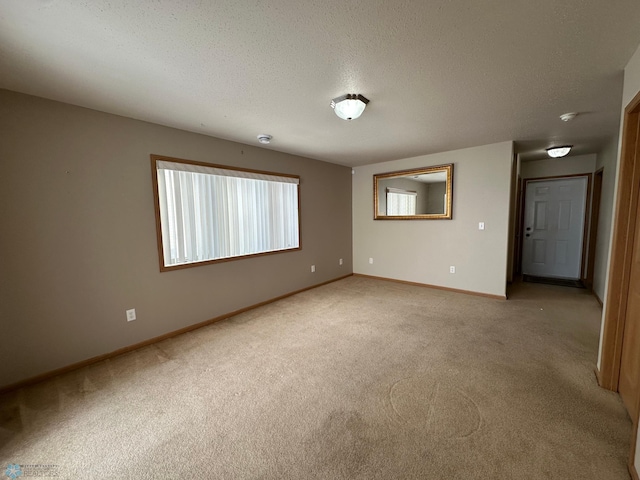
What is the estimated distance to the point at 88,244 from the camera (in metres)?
2.35

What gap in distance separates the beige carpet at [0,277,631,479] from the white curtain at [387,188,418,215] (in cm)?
231

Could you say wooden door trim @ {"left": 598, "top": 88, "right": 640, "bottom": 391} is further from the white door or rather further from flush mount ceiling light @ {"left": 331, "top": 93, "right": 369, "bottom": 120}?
the white door

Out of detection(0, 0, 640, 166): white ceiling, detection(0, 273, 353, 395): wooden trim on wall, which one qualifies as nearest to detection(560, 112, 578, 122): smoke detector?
detection(0, 0, 640, 166): white ceiling

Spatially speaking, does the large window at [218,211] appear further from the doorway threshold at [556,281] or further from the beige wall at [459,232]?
the doorway threshold at [556,281]

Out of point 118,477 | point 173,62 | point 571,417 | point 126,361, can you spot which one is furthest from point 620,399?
point 126,361

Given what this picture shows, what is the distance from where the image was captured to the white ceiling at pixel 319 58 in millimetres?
1289

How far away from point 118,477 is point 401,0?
273 cm

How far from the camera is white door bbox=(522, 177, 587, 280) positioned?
15.8 feet

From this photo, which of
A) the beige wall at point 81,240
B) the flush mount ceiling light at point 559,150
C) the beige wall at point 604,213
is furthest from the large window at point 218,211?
the beige wall at point 604,213

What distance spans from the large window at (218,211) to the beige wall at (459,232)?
191cm

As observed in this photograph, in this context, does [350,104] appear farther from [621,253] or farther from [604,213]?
[604,213]

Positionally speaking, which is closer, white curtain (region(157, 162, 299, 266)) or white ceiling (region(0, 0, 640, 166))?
white ceiling (region(0, 0, 640, 166))

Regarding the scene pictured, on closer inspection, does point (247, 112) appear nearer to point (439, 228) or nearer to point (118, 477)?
point (118, 477)

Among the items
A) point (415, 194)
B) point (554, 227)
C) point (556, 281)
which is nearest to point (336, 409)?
point (415, 194)
